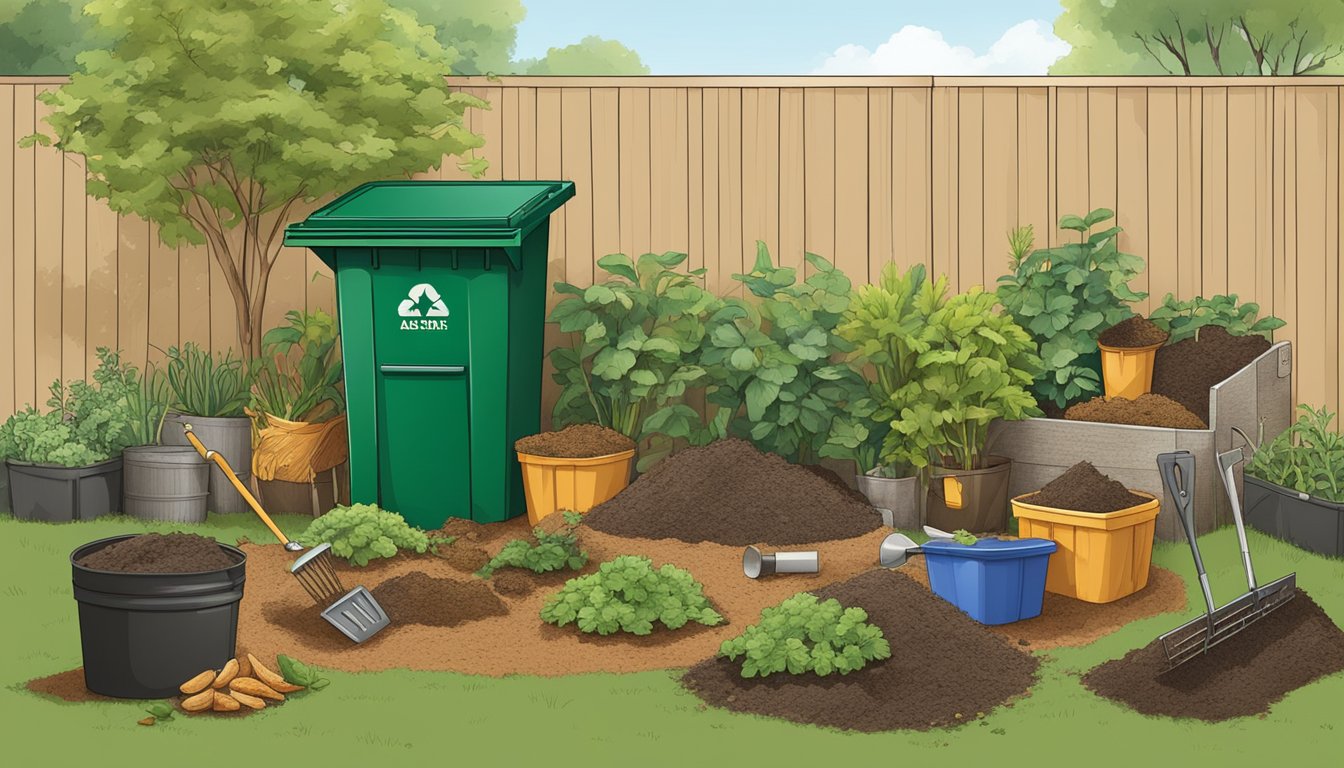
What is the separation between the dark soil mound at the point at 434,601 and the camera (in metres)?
5.46

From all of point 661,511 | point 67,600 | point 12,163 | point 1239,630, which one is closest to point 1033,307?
point 661,511

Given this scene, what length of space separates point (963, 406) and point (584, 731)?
3.31 metres

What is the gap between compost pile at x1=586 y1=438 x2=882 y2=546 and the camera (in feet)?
22.2

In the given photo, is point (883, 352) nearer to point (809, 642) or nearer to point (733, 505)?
point (733, 505)

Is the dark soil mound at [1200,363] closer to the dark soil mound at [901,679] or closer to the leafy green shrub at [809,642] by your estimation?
the dark soil mound at [901,679]

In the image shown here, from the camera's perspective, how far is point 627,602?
5328mm

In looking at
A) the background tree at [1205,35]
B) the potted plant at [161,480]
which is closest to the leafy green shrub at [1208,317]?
the potted plant at [161,480]

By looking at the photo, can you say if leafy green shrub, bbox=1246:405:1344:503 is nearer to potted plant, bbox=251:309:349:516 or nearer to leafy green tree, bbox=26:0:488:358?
leafy green tree, bbox=26:0:488:358

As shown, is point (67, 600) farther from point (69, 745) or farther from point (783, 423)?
point (783, 423)

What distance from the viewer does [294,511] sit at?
7.80 metres

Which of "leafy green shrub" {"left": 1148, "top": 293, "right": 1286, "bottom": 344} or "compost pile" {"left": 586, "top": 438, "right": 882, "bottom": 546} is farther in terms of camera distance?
"leafy green shrub" {"left": 1148, "top": 293, "right": 1286, "bottom": 344}

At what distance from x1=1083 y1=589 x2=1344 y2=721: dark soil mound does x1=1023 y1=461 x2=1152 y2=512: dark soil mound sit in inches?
34.6

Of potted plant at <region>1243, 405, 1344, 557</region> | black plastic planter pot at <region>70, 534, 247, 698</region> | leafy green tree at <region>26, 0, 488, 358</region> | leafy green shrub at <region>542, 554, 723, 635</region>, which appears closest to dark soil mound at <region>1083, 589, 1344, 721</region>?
leafy green shrub at <region>542, 554, 723, 635</region>

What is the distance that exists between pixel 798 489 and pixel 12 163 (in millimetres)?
4826
